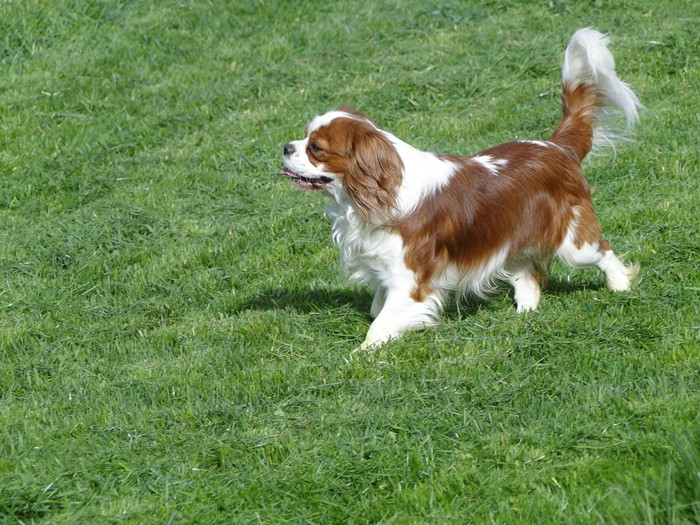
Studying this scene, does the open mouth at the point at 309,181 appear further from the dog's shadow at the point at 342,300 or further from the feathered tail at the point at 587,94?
the feathered tail at the point at 587,94

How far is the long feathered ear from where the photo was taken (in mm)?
5738

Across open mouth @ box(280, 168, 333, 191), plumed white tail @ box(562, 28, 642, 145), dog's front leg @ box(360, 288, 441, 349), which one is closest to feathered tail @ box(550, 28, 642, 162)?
plumed white tail @ box(562, 28, 642, 145)

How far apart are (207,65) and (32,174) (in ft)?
9.35

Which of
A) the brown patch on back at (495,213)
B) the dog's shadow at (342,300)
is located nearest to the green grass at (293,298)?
the dog's shadow at (342,300)

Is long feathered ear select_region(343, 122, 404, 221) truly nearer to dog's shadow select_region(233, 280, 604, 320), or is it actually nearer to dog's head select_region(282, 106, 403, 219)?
dog's head select_region(282, 106, 403, 219)

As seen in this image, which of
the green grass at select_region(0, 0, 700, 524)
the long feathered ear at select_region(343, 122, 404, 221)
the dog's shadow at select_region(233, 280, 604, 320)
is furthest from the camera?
the dog's shadow at select_region(233, 280, 604, 320)

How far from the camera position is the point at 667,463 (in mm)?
3934

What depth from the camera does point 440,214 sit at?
5879 millimetres

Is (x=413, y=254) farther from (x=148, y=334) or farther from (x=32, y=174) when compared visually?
(x=32, y=174)

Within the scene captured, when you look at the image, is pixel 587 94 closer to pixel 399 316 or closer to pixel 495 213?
pixel 495 213

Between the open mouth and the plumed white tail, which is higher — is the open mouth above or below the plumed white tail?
below

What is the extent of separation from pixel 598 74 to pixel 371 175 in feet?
5.78

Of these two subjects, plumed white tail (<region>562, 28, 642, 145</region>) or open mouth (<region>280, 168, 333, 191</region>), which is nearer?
open mouth (<region>280, 168, 333, 191</region>)

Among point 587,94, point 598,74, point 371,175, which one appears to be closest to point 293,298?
point 371,175
